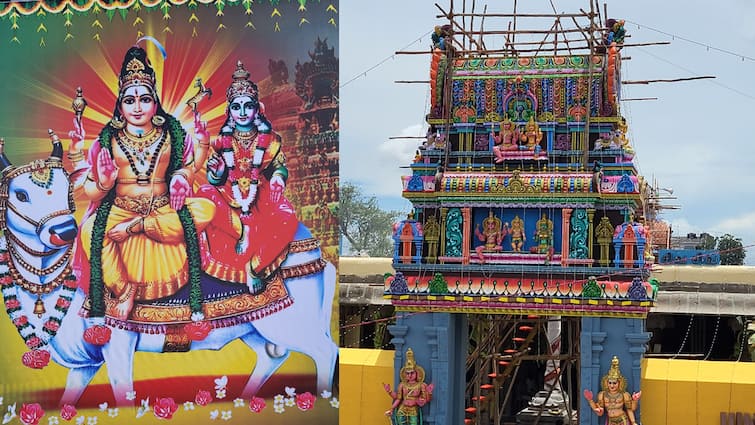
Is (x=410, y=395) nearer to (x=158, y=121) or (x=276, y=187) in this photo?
(x=276, y=187)

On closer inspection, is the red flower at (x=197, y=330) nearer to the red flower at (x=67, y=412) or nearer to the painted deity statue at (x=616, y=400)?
the red flower at (x=67, y=412)

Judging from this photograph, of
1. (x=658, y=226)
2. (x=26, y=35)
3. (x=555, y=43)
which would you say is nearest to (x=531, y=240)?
(x=555, y=43)

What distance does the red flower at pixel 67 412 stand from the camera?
18.1 metres

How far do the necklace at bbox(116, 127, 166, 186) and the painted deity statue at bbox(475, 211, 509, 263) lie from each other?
611 centimetres

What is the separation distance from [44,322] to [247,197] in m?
4.37

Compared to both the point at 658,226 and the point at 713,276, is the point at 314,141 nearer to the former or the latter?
the point at 713,276

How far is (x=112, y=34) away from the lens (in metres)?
18.2

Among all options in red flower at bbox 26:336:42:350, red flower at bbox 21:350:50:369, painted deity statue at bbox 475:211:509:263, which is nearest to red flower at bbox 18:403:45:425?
red flower at bbox 21:350:50:369

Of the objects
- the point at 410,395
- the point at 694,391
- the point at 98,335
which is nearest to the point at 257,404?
the point at 98,335

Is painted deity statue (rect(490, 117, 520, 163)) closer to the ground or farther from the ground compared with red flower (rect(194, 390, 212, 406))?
farther from the ground

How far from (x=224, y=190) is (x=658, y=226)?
20.0m

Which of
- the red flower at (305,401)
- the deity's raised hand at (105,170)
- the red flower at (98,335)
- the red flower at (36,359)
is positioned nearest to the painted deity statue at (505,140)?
the red flower at (305,401)

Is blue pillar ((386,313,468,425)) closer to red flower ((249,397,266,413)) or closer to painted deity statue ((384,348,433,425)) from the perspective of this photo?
painted deity statue ((384,348,433,425))

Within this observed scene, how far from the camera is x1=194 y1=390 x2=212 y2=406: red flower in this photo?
17.8m
